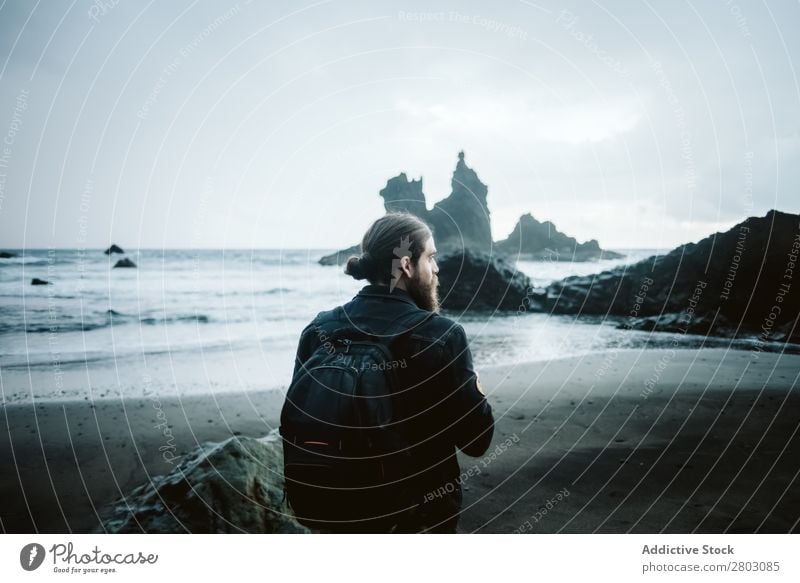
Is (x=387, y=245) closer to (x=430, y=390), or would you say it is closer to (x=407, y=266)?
(x=407, y=266)

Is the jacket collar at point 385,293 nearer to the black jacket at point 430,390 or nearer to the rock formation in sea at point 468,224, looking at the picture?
the black jacket at point 430,390

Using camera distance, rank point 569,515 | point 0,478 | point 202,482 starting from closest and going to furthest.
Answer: point 202,482, point 569,515, point 0,478

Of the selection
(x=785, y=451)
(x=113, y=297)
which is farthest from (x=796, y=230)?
(x=113, y=297)

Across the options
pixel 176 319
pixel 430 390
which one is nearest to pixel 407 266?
pixel 430 390

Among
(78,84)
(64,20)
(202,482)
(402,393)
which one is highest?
(64,20)

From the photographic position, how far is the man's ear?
1.91 meters

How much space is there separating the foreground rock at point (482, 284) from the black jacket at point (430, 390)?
1352 centimetres

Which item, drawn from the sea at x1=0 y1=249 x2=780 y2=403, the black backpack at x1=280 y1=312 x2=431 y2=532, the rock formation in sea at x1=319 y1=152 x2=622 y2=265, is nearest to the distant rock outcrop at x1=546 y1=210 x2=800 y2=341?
the sea at x1=0 y1=249 x2=780 y2=403

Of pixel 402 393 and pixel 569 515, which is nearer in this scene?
pixel 402 393

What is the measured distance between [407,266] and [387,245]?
133mm

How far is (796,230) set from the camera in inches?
314

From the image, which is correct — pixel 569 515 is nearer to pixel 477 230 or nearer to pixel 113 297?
pixel 113 297

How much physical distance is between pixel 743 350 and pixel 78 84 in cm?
999

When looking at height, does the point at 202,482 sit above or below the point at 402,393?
below
